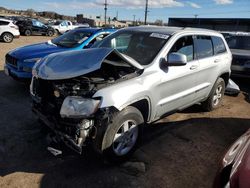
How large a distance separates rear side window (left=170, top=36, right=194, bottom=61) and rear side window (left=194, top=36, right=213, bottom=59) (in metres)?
0.18

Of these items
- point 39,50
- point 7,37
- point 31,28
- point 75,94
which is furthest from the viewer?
point 31,28

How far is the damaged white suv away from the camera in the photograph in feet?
11.1

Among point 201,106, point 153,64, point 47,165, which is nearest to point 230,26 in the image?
point 201,106

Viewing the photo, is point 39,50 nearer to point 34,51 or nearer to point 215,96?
point 34,51

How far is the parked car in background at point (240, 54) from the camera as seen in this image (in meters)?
9.23

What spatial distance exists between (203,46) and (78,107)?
312cm

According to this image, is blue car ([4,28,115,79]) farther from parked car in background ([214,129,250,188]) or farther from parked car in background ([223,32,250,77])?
parked car in background ([214,129,250,188])

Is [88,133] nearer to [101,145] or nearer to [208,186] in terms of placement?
[101,145]

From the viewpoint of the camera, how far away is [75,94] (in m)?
3.49

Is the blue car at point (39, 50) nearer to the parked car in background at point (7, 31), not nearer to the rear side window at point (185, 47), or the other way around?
the rear side window at point (185, 47)

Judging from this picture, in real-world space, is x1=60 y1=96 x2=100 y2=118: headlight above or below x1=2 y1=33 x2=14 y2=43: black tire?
above

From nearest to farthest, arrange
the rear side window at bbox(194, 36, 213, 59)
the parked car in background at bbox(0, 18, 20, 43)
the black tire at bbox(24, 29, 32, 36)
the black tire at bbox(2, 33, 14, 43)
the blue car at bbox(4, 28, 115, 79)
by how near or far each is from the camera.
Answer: the rear side window at bbox(194, 36, 213, 59)
the blue car at bbox(4, 28, 115, 79)
the parked car in background at bbox(0, 18, 20, 43)
the black tire at bbox(2, 33, 14, 43)
the black tire at bbox(24, 29, 32, 36)

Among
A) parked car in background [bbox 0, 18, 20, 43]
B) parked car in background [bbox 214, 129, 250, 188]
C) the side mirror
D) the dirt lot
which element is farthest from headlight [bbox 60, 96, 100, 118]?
parked car in background [bbox 0, 18, 20, 43]

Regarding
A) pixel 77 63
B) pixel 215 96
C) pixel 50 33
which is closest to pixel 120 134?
pixel 77 63
